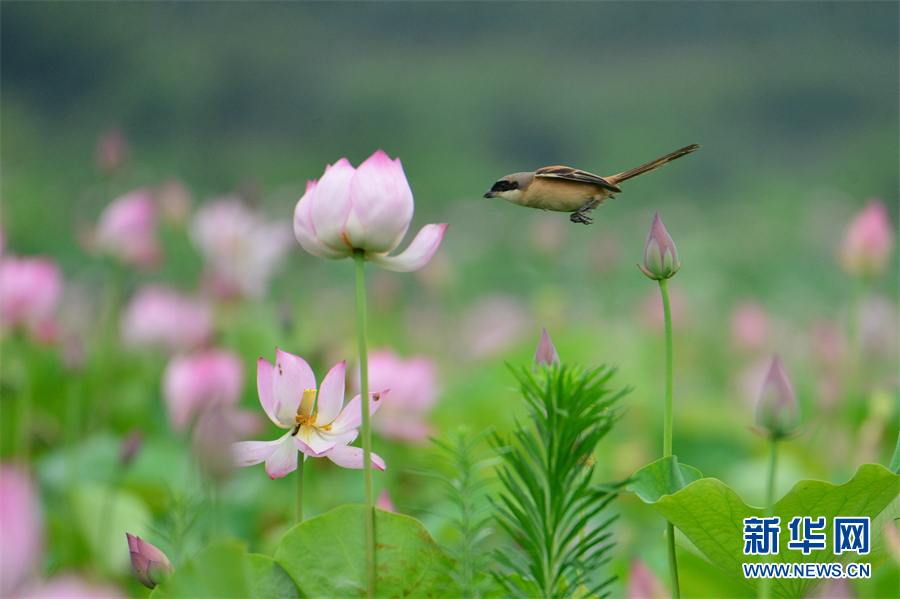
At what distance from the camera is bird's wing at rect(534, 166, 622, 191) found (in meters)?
0.24

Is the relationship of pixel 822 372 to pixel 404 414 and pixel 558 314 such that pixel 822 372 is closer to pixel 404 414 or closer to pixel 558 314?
pixel 558 314

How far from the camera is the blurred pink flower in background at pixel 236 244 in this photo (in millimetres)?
983

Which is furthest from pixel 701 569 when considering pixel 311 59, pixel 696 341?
pixel 311 59

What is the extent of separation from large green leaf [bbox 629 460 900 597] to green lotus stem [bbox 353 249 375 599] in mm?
100

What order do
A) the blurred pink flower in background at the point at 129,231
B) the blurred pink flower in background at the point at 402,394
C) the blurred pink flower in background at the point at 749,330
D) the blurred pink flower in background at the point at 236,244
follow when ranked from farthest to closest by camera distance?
the blurred pink flower in background at the point at 749,330 < the blurred pink flower in background at the point at 236,244 < the blurred pink flower in background at the point at 129,231 < the blurred pink flower in background at the point at 402,394

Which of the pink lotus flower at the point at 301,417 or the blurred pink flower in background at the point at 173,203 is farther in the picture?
the blurred pink flower in background at the point at 173,203

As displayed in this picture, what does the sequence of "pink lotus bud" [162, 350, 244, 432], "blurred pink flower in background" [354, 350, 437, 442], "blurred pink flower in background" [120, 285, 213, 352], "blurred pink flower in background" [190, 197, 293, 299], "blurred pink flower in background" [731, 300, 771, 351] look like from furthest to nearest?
"blurred pink flower in background" [731, 300, 771, 351] < "blurred pink flower in background" [120, 285, 213, 352] < "blurred pink flower in background" [190, 197, 293, 299] < "blurred pink flower in background" [354, 350, 437, 442] < "pink lotus bud" [162, 350, 244, 432]

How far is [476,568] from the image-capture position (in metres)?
0.27

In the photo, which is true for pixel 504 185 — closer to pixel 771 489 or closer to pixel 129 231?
pixel 771 489

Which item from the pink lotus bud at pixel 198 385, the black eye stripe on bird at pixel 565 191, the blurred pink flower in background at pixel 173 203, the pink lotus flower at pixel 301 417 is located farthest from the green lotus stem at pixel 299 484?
the blurred pink flower in background at pixel 173 203

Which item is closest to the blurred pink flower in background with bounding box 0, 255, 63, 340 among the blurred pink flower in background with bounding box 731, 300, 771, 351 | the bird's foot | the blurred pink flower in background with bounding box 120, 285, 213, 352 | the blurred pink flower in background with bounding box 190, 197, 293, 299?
the blurred pink flower in background with bounding box 190, 197, 293, 299

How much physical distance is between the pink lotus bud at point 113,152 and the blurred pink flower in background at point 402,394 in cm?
39

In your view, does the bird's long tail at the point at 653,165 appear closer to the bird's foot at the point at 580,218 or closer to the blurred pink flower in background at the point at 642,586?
the bird's foot at the point at 580,218

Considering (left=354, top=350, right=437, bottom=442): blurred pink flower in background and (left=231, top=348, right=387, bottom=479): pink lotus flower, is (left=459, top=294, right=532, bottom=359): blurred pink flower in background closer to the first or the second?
(left=354, top=350, right=437, bottom=442): blurred pink flower in background
